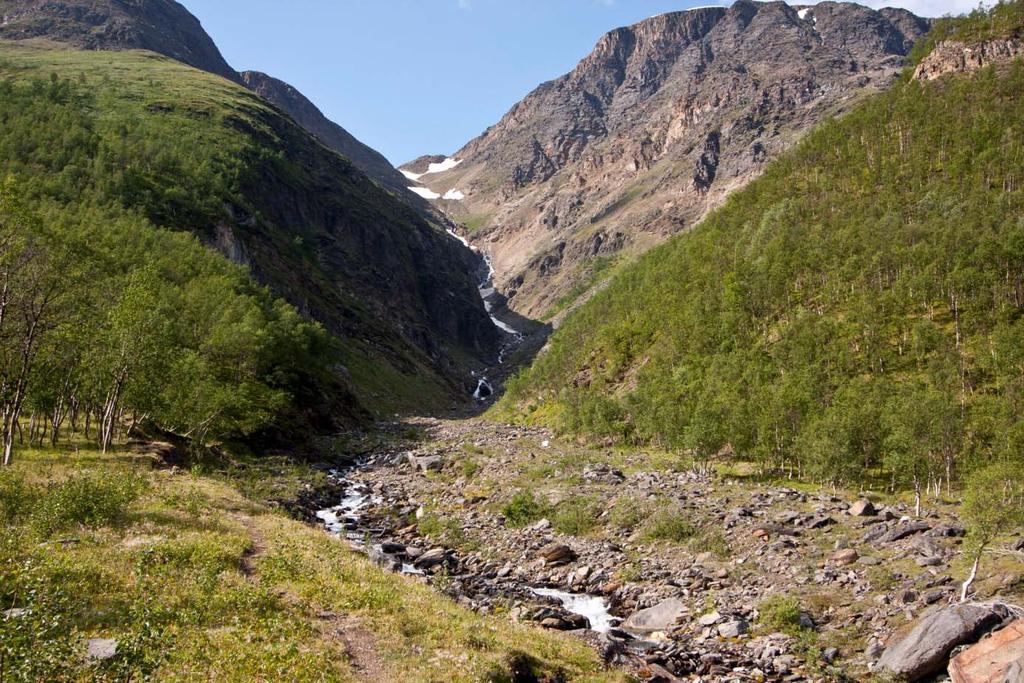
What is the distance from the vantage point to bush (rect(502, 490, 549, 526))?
124 feet

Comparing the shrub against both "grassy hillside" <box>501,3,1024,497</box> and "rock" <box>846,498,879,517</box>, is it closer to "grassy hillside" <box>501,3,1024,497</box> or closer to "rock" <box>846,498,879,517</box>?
"rock" <box>846,498,879,517</box>

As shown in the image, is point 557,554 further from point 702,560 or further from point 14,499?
point 14,499

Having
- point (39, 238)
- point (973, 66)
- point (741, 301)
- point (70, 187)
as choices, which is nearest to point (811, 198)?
point (741, 301)

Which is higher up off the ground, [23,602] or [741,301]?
[741,301]

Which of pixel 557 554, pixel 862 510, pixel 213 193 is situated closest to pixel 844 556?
pixel 862 510

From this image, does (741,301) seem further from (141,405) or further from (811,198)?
(141,405)

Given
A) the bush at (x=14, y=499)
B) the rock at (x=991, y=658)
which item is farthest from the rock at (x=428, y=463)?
the rock at (x=991, y=658)

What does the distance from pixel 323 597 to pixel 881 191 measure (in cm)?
9468

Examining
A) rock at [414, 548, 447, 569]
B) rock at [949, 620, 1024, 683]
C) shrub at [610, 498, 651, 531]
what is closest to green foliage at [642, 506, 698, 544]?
shrub at [610, 498, 651, 531]

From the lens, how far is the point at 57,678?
31.3 ft

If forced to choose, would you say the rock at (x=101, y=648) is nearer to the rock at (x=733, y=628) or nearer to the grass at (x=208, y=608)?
the grass at (x=208, y=608)

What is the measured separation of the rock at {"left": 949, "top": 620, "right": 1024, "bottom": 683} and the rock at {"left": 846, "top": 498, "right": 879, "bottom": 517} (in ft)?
48.4

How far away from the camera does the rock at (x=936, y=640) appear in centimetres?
1756

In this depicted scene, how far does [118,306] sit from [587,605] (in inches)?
1626
